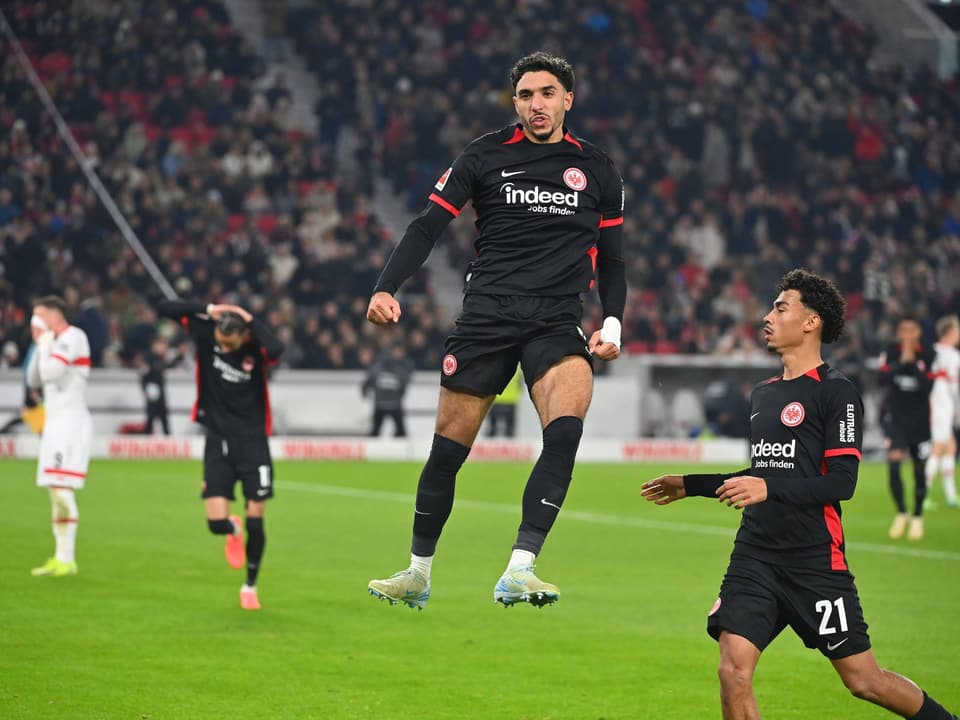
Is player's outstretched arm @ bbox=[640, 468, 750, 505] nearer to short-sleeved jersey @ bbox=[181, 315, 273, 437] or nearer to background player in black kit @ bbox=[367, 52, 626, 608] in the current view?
background player in black kit @ bbox=[367, 52, 626, 608]

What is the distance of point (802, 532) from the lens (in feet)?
22.6

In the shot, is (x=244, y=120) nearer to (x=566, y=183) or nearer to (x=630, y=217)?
(x=630, y=217)

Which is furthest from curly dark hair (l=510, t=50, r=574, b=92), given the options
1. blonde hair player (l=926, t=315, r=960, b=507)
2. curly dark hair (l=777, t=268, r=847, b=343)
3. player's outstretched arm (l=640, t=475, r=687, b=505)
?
blonde hair player (l=926, t=315, r=960, b=507)

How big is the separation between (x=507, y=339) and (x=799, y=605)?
181 centimetres

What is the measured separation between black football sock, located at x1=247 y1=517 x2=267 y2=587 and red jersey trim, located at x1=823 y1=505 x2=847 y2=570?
6.41 m

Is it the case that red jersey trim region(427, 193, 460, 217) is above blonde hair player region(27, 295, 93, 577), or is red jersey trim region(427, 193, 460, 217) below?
above

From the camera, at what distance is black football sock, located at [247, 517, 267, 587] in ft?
40.8

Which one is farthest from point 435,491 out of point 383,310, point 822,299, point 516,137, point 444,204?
point 822,299

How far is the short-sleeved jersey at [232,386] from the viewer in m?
12.9

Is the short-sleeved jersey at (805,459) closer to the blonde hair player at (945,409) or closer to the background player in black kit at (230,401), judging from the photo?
the background player in black kit at (230,401)

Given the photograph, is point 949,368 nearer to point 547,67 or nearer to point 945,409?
point 945,409

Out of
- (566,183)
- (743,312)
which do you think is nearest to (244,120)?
(743,312)

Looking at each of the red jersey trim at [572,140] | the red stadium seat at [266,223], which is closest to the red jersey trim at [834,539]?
the red jersey trim at [572,140]

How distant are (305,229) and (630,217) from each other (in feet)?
23.3
